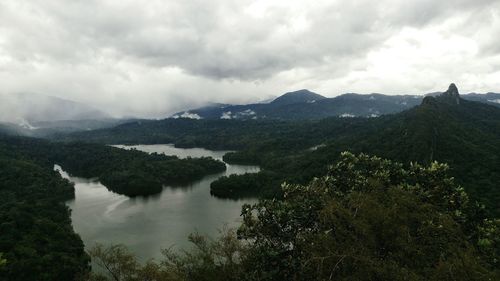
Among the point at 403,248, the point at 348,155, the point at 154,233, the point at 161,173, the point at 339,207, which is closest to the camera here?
the point at 403,248

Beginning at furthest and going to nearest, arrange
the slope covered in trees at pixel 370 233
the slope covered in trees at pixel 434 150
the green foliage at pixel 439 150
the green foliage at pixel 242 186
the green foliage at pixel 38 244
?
the green foliage at pixel 242 186
the slope covered in trees at pixel 434 150
the green foliage at pixel 439 150
the green foliage at pixel 38 244
the slope covered in trees at pixel 370 233

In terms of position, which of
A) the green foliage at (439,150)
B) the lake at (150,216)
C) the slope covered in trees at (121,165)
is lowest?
the lake at (150,216)

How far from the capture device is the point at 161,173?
4269 inches

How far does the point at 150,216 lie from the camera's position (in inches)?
2739

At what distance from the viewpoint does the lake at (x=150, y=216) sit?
55531 millimetres

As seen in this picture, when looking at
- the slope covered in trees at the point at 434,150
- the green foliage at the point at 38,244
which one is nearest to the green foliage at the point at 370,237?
the green foliage at the point at 38,244

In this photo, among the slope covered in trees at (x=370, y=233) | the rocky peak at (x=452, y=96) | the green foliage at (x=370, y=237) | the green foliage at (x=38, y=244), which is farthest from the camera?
the rocky peak at (x=452, y=96)

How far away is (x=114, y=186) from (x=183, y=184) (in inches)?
676

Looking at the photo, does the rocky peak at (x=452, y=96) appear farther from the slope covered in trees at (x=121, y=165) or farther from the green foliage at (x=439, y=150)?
the slope covered in trees at (x=121, y=165)

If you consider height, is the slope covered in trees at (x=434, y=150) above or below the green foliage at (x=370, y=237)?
below

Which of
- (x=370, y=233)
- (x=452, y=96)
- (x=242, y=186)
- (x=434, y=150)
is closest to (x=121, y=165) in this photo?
(x=242, y=186)

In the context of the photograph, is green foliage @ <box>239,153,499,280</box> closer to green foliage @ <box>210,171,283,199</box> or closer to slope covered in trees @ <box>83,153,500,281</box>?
slope covered in trees @ <box>83,153,500,281</box>

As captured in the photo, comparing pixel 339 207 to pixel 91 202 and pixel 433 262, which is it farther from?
pixel 91 202

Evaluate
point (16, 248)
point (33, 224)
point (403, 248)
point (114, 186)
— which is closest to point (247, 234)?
point (403, 248)
